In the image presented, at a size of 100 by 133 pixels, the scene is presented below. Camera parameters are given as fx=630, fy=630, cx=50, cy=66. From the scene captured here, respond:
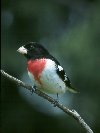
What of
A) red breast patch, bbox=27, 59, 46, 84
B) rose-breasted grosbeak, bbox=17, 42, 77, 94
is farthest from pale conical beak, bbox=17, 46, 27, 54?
red breast patch, bbox=27, 59, 46, 84

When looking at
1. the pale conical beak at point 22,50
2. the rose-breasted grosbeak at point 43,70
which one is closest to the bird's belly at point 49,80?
the rose-breasted grosbeak at point 43,70

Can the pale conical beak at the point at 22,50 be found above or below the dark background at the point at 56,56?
below

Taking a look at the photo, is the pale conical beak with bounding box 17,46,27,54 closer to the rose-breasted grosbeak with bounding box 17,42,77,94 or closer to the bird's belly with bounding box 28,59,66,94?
the rose-breasted grosbeak with bounding box 17,42,77,94

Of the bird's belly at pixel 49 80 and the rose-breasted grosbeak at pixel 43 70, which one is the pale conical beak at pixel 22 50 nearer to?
the rose-breasted grosbeak at pixel 43 70

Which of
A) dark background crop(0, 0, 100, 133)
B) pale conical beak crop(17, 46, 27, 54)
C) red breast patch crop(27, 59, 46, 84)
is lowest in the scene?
red breast patch crop(27, 59, 46, 84)

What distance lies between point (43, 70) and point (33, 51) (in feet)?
0.69

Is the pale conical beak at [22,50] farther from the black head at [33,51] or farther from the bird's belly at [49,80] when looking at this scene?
the bird's belly at [49,80]

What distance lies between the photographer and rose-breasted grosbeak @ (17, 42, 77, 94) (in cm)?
543

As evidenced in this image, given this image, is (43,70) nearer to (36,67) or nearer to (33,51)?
(36,67)

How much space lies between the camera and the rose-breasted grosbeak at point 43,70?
214 inches

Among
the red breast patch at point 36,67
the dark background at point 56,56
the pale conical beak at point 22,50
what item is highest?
the dark background at point 56,56

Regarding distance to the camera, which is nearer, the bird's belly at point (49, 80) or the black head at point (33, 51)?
the bird's belly at point (49, 80)

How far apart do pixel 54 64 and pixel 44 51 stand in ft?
0.50

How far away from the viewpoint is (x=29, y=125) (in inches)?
382
